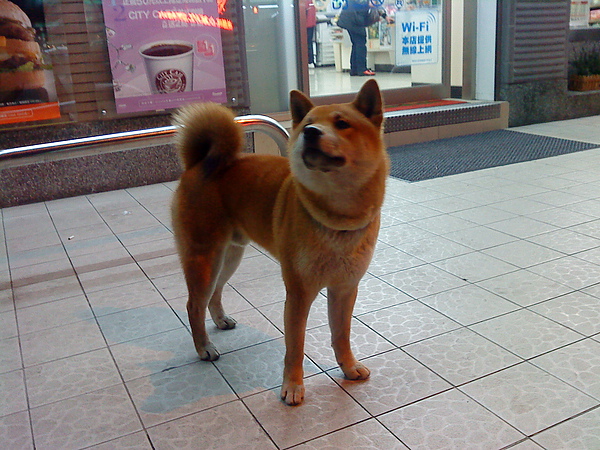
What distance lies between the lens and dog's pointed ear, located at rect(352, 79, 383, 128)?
6.11 feet

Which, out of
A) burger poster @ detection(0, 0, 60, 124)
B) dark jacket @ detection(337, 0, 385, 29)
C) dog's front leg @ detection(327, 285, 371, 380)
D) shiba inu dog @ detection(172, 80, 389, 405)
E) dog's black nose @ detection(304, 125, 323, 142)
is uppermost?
dark jacket @ detection(337, 0, 385, 29)

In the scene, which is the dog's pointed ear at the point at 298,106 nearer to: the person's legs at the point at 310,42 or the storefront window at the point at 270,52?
the storefront window at the point at 270,52

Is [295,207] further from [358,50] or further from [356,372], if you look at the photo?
[358,50]

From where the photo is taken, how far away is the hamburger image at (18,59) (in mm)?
4738

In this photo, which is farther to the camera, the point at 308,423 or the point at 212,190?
the point at 212,190

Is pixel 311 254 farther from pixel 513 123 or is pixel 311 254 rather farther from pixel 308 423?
pixel 513 123

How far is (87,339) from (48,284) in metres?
0.86

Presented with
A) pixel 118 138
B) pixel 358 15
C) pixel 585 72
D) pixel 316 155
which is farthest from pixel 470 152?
pixel 316 155

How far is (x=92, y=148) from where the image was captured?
3.21m

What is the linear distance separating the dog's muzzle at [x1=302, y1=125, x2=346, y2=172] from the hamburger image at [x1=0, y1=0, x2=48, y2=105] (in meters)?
4.06

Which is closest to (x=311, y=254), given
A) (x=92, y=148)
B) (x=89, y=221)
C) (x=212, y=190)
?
(x=212, y=190)

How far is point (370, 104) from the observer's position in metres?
1.88

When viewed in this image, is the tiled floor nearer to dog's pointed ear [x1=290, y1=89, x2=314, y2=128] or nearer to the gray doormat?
dog's pointed ear [x1=290, y1=89, x2=314, y2=128]

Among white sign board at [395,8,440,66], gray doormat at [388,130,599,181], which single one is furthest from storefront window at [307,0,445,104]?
gray doormat at [388,130,599,181]
